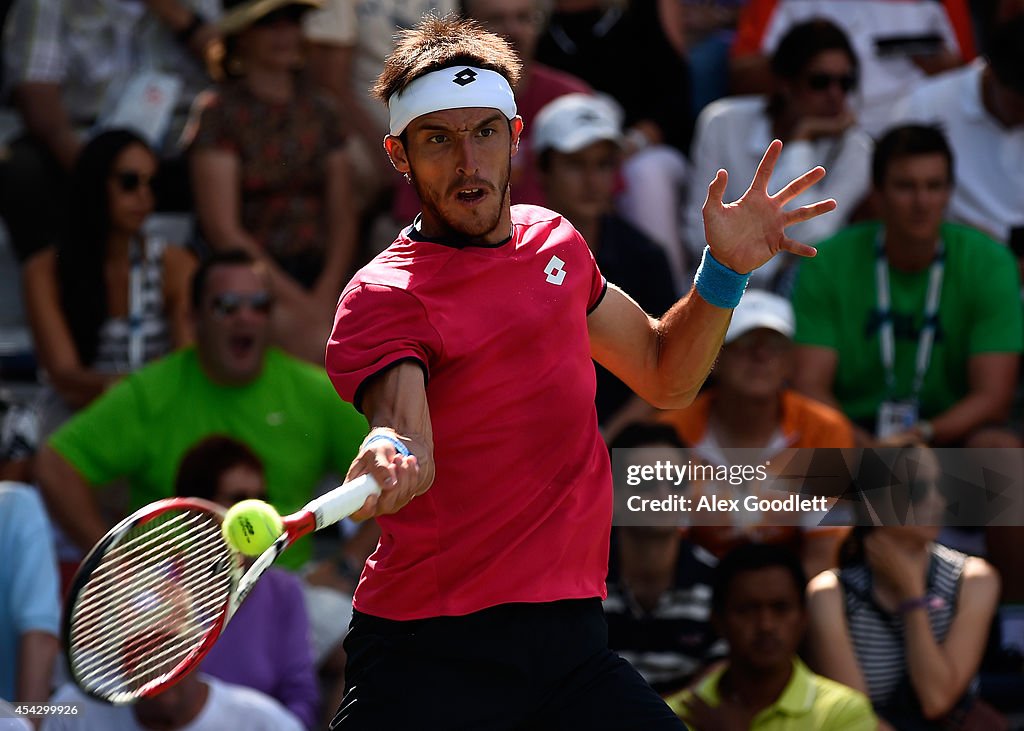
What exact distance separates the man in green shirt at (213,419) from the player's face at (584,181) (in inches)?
51.1

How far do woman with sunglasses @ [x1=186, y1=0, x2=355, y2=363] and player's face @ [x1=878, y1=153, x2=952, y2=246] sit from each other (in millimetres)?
2290

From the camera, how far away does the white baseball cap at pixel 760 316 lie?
21.5 ft

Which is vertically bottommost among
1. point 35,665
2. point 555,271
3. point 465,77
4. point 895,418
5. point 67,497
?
point 35,665

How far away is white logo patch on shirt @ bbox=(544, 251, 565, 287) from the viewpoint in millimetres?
3693

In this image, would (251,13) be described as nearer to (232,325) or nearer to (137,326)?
(137,326)

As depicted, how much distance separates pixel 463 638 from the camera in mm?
3588

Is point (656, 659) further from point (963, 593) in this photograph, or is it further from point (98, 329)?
point (98, 329)

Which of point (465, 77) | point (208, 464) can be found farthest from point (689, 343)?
point (208, 464)

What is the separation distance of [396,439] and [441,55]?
931 millimetres

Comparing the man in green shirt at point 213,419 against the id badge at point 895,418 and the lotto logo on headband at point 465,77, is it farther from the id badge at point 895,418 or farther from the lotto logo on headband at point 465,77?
the lotto logo on headband at point 465,77

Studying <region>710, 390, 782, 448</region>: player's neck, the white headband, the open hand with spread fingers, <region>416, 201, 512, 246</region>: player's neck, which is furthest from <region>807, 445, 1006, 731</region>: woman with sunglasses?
the white headband

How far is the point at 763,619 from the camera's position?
5551 millimetres

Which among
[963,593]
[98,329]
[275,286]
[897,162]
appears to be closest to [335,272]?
[275,286]

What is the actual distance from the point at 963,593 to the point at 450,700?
283cm
